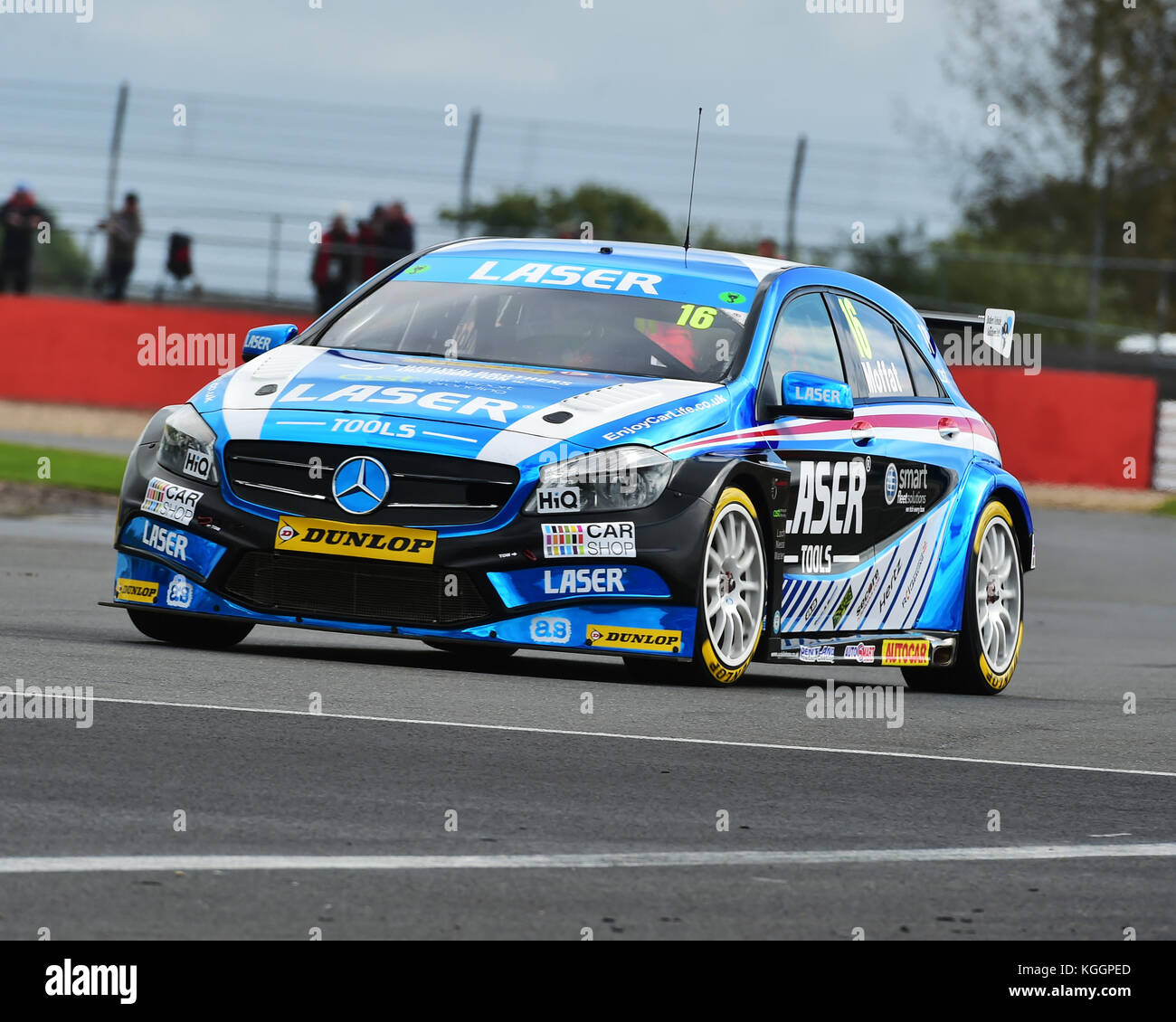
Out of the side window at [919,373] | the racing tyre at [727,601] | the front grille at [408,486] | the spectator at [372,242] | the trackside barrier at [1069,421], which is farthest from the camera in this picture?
the spectator at [372,242]

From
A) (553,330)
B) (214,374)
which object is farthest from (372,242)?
(553,330)

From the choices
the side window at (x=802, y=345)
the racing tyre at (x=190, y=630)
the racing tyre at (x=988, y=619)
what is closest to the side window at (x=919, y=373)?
the racing tyre at (x=988, y=619)

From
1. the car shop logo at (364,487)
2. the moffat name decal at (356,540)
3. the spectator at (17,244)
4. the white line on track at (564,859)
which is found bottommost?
the white line on track at (564,859)

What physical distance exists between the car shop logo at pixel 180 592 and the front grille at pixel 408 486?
0.51m

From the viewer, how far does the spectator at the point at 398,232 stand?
28656 millimetres

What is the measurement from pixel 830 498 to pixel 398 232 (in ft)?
63.8

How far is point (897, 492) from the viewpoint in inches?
407

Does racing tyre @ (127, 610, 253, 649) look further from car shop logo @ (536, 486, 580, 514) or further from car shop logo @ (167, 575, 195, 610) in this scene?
car shop logo @ (536, 486, 580, 514)

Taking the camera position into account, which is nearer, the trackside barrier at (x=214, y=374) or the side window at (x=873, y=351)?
the side window at (x=873, y=351)

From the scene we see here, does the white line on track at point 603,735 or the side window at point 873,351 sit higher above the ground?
the side window at point 873,351

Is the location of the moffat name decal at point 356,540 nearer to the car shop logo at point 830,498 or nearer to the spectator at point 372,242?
the car shop logo at point 830,498

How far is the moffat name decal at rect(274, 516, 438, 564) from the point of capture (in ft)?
28.3

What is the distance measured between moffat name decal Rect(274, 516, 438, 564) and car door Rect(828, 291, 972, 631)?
2.24 metres

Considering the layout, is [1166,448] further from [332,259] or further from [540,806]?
[540,806]
